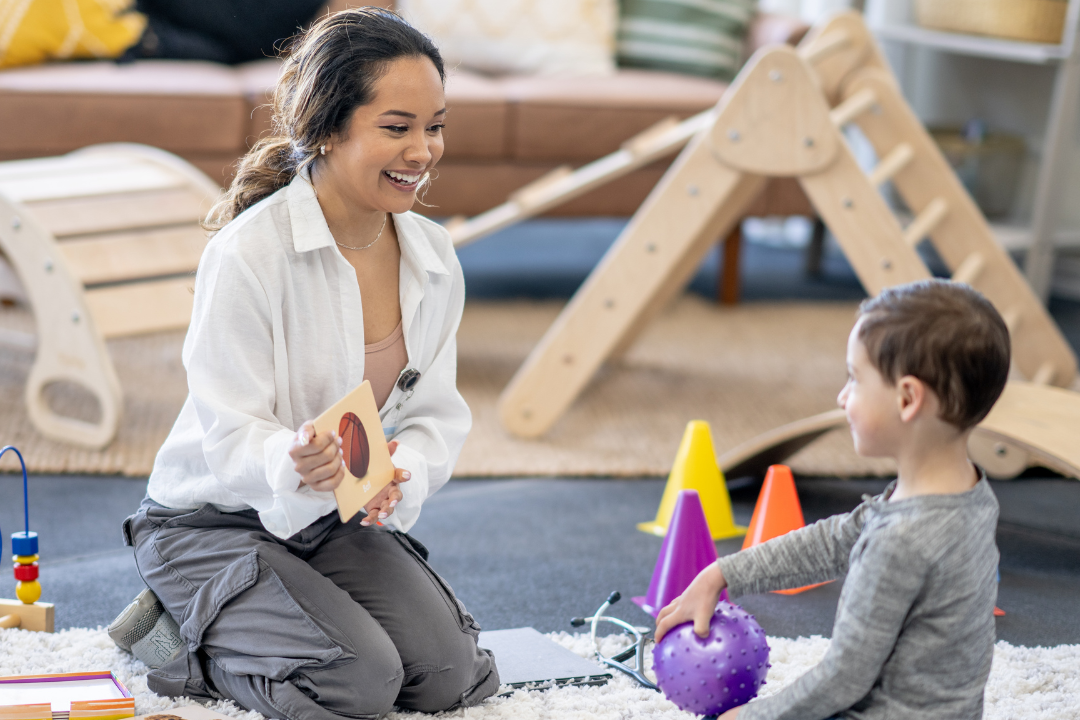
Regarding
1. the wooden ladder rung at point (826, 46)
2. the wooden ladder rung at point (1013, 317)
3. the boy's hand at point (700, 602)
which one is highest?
the wooden ladder rung at point (826, 46)

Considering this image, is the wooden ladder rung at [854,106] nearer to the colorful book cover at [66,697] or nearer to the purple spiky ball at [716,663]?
the purple spiky ball at [716,663]

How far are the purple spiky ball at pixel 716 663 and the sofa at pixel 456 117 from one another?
1.99m

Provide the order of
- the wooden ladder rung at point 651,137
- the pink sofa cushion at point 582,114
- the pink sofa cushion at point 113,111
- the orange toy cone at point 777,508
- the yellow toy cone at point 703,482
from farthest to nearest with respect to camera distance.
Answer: the pink sofa cushion at point 582,114, the pink sofa cushion at point 113,111, the wooden ladder rung at point 651,137, the yellow toy cone at point 703,482, the orange toy cone at point 777,508

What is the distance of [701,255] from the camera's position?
252 cm

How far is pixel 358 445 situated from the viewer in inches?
44.5

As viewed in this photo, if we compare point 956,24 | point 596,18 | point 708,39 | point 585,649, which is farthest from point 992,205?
point 585,649

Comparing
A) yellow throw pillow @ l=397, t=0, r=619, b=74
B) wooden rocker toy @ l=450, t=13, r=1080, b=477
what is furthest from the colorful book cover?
yellow throw pillow @ l=397, t=0, r=619, b=74

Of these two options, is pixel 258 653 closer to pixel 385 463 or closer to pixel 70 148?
pixel 385 463

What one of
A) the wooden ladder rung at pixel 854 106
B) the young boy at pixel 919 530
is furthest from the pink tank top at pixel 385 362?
the wooden ladder rung at pixel 854 106

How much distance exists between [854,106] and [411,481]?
4.48 ft

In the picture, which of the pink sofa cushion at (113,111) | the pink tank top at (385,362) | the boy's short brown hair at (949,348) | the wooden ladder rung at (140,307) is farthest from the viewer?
the pink sofa cushion at (113,111)

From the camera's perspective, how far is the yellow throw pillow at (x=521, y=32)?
3227 mm

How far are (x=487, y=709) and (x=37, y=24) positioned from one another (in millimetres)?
2349

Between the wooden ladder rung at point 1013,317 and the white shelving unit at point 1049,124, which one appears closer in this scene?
the wooden ladder rung at point 1013,317
